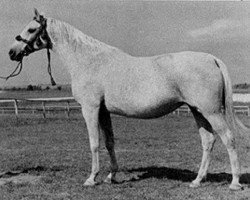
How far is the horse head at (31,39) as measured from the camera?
684 cm

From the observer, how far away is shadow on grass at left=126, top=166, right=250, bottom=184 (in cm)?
680

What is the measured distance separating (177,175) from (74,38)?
3.37 meters

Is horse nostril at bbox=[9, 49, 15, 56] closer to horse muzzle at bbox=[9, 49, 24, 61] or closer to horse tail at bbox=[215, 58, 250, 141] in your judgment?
horse muzzle at bbox=[9, 49, 24, 61]

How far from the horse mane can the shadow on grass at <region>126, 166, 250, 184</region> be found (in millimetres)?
2604

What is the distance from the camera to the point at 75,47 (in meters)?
6.76

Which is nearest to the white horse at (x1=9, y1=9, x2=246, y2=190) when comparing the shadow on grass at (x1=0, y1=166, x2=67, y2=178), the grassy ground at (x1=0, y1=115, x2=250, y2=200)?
the grassy ground at (x1=0, y1=115, x2=250, y2=200)

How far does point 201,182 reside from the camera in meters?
6.46

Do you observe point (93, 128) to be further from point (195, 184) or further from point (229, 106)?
point (229, 106)

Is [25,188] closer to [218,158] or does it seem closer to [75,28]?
[75,28]

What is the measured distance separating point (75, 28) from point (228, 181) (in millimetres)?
4012

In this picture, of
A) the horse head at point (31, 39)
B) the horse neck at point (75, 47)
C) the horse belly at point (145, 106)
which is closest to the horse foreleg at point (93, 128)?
the horse belly at point (145, 106)

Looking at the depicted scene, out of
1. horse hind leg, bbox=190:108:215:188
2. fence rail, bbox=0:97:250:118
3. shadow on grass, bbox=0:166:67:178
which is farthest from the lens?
fence rail, bbox=0:97:250:118

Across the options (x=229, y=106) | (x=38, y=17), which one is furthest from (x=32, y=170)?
(x=229, y=106)

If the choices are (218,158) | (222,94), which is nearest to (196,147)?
(218,158)
